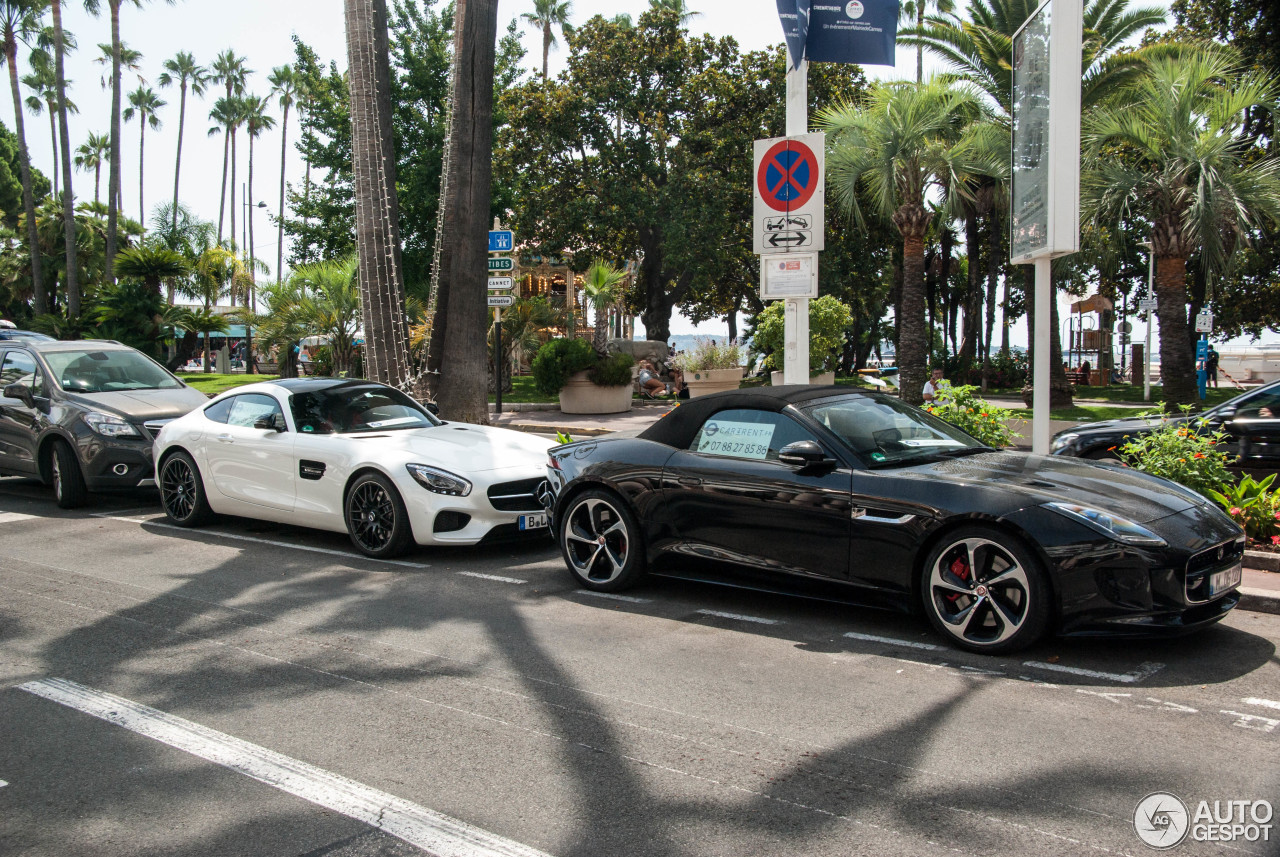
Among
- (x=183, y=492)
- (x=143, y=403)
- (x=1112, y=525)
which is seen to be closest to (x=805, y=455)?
(x=1112, y=525)

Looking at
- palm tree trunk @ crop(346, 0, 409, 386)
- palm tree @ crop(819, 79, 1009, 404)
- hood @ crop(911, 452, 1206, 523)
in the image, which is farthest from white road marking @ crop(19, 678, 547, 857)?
palm tree @ crop(819, 79, 1009, 404)

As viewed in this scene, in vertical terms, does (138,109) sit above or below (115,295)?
above

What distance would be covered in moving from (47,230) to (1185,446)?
54289mm

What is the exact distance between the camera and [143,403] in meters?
10.9

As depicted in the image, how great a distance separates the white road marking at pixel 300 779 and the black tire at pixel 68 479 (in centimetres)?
631

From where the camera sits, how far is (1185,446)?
7.29 m

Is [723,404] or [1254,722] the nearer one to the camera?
[1254,722]

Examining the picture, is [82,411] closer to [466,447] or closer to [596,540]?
[466,447]

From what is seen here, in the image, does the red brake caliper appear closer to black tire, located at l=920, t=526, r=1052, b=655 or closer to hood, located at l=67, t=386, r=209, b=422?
black tire, located at l=920, t=526, r=1052, b=655

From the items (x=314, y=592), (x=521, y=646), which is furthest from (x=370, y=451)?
(x=521, y=646)

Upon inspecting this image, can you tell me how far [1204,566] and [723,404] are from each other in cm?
286

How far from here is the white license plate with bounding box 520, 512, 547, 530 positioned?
7.69 m

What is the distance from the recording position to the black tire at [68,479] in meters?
10.3

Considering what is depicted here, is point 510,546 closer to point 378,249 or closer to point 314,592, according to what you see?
point 314,592
